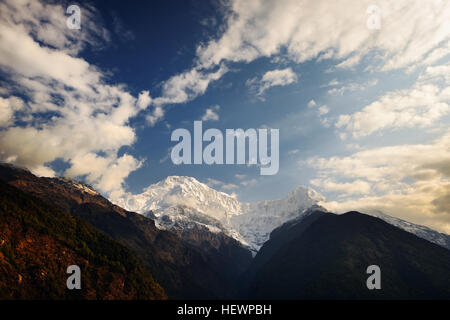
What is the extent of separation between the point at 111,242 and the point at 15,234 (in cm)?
7069

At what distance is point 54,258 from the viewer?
140m

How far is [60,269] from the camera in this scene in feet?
455

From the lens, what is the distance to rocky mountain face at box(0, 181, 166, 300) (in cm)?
12331

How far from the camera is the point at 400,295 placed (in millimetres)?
195625

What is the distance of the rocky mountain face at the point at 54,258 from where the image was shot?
4855 inches
